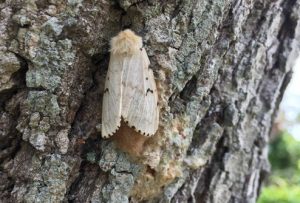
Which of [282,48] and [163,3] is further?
[282,48]

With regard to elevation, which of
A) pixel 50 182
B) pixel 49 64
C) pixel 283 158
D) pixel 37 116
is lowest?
pixel 50 182

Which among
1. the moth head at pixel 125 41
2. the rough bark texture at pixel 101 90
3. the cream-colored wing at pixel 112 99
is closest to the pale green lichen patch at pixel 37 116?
the rough bark texture at pixel 101 90

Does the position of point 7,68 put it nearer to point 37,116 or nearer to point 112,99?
point 37,116

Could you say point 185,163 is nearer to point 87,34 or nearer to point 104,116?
point 104,116

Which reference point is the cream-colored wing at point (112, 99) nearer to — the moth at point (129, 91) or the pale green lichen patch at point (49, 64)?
the moth at point (129, 91)

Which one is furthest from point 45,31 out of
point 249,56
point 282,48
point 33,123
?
point 282,48

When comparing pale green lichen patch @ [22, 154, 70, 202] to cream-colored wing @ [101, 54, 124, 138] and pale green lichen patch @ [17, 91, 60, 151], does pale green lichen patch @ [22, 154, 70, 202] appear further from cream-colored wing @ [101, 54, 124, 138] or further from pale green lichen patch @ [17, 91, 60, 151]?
cream-colored wing @ [101, 54, 124, 138]

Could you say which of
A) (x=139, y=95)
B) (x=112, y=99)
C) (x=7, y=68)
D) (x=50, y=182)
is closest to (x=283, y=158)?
(x=139, y=95)

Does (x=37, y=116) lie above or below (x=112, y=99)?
below
